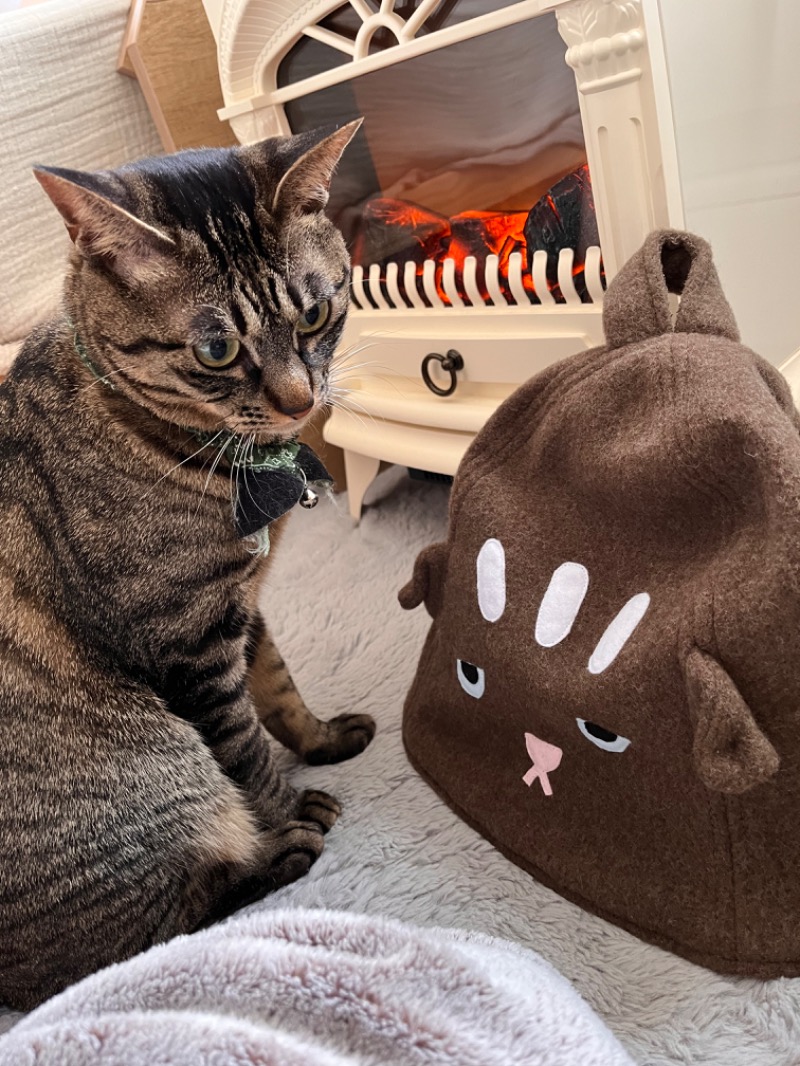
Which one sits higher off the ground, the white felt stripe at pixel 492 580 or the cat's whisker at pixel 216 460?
the cat's whisker at pixel 216 460

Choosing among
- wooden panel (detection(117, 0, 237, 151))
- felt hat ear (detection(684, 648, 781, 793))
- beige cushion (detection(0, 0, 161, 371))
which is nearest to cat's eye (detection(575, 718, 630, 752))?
felt hat ear (detection(684, 648, 781, 793))

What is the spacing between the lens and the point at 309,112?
4.74 ft

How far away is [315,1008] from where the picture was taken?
0.49m

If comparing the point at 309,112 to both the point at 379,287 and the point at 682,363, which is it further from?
the point at 682,363

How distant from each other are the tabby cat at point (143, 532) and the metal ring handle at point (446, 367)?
0.47m

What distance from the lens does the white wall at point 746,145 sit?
981 millimetres

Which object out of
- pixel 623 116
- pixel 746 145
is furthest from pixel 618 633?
pixel 746 145

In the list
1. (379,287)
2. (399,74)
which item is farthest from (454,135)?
(379,287)

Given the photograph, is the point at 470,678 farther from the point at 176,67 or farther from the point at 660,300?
the point at 176,67

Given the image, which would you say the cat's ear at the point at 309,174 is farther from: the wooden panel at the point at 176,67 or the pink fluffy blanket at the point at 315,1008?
the wooden panel at the point at 176,67

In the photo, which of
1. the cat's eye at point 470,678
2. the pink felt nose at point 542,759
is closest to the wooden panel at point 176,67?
the cat's eye at point 470,678

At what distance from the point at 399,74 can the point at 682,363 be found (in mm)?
819

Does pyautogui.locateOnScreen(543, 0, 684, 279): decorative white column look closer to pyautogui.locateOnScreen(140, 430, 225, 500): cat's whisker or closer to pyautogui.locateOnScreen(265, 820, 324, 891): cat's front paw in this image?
pyautogui.locateOnScreen(140, 430, 225, 500): cat's whisker

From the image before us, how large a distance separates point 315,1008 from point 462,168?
1.18 metres
